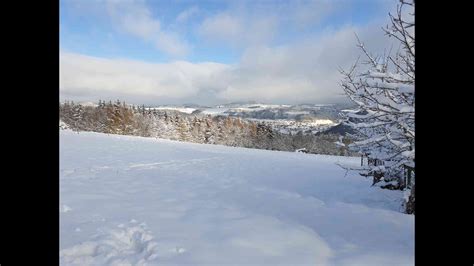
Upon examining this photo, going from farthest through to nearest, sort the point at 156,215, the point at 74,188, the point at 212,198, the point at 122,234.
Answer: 1. the point at 74,188
2. the point at 212,198
3. the point at 156,215
4. the point at 122,234

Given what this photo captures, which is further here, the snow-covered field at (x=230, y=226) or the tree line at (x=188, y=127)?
the tree line at (x=188, y=127)

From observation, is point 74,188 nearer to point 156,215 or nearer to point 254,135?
point 156,215

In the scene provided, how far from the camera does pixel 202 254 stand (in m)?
3.56

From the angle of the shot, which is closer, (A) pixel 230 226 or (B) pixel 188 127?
(A) pixel 230 226

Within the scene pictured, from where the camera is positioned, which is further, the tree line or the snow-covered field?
the tree line

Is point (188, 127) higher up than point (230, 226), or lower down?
higher up
